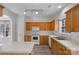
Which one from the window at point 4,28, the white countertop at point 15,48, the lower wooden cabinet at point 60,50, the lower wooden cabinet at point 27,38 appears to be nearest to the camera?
the white countertop at point 15,48

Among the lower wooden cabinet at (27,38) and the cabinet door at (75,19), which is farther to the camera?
the lower wooden cabinet at (27,38)

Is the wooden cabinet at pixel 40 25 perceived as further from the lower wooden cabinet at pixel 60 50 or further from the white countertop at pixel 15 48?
the white countertop at pixel 15 48

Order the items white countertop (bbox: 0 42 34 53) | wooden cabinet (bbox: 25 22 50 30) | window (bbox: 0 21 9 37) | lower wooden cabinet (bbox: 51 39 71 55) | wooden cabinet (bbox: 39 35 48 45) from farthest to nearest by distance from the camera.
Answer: window (bbox: 0 21 9 37)
wooden cabinet (bbox: 25 22 50 30)
wooden cabinet (bbox: 39 35 48 45)
lower wooden cabinet (bbox: 51 39 71 55)
white countertop (bbox: 0 42 34 53)

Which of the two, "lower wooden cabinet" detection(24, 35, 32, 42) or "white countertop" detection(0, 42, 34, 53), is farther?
"lower wooden cabinet" detection(24, 35, 32, 42)

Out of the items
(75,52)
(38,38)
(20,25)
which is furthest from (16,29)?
(75,52)

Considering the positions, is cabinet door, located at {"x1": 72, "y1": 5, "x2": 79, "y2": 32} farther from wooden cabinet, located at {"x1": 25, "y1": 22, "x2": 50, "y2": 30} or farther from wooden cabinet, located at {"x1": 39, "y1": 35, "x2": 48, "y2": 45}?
wooden cabinet, located at {"x1": 25, "y1": 22, "x2": 50, "y2": 30}

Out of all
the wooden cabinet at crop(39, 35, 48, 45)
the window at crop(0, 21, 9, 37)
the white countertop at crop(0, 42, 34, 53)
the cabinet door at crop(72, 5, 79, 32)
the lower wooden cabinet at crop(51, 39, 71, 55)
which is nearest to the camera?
the white countertop at crop(0, 42, 34, 53)

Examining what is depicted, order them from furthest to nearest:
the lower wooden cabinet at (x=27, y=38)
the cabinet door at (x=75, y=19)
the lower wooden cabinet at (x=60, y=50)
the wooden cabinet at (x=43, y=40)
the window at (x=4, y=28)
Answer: the window at (x=4, y=28) → the wooden cabinet at (x=43, y=40) → the lower wooden cabinet at (x=27, y=38) → the cabinet door at (x=75, y=19) → the lower wooden cabinet at (x=60, y=50)

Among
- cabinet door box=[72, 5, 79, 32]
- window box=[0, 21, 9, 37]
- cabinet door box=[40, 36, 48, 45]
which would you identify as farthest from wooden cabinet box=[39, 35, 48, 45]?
cabinet door box=[72, 5, 79, 32]

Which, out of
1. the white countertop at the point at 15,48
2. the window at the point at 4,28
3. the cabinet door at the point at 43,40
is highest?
the window at the point at 4,28

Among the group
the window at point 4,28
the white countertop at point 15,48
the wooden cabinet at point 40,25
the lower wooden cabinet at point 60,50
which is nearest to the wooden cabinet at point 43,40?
the wooden cabinet at point 40,25

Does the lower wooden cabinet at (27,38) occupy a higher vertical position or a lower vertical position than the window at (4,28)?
lower

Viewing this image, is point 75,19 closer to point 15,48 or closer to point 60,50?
point 60,50
